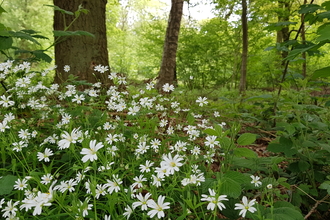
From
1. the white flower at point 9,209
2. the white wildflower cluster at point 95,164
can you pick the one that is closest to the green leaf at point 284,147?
the white wildflower cluster at point 95,164

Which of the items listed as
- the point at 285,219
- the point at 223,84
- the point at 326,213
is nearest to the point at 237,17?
the point at 223,84

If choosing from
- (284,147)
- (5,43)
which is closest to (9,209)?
(5,43)

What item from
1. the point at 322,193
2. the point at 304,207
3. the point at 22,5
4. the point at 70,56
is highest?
the point at 22,5

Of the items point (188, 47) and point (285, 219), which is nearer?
point (285, 219)

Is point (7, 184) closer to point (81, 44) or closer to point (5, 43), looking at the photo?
point (5, 43)

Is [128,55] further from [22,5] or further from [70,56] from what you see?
[70,56]

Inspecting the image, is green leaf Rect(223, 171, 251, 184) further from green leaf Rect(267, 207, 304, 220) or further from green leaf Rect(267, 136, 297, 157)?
green leaf Rect(267, 136, 297, 157)

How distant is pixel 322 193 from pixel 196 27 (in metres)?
6.68

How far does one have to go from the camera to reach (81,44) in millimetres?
2697

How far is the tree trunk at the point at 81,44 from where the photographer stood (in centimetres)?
267

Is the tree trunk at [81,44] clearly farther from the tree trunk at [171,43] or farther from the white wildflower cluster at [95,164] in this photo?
the tree trunk at [171,43]

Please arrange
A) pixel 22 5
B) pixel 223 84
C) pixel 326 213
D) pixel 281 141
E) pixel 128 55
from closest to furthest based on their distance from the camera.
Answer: pixel 326 213
pixel 281 141
pixel 223 84
pixel 22 5
pixel 128 55

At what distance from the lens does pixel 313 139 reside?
158 centimetres

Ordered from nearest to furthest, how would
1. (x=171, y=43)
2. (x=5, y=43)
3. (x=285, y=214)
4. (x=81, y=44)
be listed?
1. (x=285, y=214)
2. (x=5, y=43)
3. (x=81, y=44)
4. (x=171, y=43)
